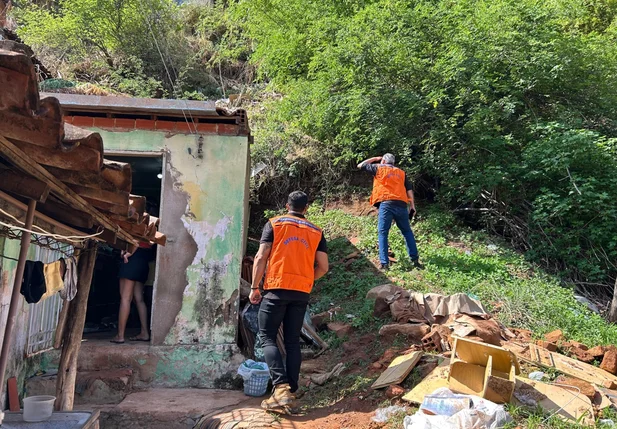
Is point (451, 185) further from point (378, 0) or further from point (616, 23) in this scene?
point (616, 23)

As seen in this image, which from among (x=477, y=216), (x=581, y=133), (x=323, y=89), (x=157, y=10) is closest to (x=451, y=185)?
(x=477, y=216)

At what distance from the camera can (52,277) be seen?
13.1 feet

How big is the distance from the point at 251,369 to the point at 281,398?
112 cm

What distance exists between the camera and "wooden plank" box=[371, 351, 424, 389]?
190 inches

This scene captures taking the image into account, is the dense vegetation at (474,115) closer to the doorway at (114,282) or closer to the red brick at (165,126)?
the doorway at (114,282)

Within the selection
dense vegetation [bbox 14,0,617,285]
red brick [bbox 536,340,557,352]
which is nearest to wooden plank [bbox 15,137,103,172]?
red brick [bbox 536,340,557,352]

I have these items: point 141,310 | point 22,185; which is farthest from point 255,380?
point 22,185

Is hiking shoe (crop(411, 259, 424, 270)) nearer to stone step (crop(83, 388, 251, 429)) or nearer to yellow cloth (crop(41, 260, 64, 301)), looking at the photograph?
stone step (crop(83, 388, 251, 429))

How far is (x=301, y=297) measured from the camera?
4.93 metres

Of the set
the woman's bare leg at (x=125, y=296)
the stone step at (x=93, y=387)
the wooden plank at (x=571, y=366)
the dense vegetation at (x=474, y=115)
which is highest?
the dense vegetation at (x=474, y=115)

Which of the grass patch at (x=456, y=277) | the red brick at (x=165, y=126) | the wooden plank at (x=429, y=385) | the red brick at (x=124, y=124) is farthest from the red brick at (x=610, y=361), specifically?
the red brick at (x=124, y=124)

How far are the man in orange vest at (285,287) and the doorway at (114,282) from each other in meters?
3.37

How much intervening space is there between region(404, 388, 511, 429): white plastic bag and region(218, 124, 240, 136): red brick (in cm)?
431

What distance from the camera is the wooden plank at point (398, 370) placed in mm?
4824
